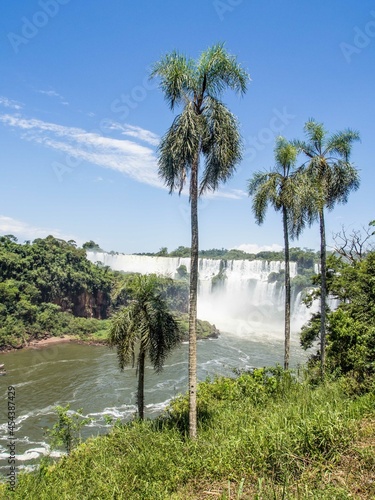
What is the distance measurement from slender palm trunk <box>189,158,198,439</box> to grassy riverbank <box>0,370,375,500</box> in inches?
16.9

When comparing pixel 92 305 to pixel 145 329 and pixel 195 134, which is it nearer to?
pixel 145 329

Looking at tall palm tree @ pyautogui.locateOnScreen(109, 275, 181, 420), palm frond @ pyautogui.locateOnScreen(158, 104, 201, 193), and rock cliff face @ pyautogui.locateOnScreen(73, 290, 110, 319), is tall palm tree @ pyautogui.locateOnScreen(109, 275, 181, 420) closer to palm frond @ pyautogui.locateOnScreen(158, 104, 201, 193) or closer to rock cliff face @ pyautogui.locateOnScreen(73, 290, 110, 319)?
palm frond @ pyautogui.locateOnScreen(158, 104, 201, 193)

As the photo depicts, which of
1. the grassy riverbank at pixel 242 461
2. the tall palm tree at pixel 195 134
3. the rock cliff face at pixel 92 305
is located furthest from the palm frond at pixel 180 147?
the rock cliff face at pixel 92 305

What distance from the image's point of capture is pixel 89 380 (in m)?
26.5

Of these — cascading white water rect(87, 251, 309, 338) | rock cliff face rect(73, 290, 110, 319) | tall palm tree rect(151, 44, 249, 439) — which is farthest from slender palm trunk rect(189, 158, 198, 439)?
rock cliff face rect(73, 290, 110, 319)

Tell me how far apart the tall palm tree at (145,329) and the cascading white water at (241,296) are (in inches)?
1452

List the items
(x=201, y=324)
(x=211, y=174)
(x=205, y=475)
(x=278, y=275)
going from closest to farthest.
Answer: (x=205, y=475) < (x=211, y=174) < (x=201, y=324) < (x=278, y=275)

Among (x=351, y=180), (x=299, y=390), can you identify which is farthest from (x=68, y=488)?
(x=351, y=180)

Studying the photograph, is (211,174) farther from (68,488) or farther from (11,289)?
(11,289)

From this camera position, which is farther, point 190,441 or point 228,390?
point 228,390

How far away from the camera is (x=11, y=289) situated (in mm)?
42625

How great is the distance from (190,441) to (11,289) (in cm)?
4164

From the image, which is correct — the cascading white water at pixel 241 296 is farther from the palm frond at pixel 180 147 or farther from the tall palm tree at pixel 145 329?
the palm frond at pixel 180 147

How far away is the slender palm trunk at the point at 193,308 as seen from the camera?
725cm
